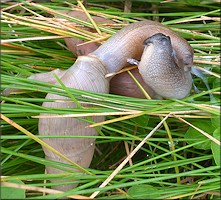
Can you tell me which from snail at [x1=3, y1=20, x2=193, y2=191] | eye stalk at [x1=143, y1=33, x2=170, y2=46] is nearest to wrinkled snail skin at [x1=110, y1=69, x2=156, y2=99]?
snail at [x1=3, y1=20, x2=193, y2=191]

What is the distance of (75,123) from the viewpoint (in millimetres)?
1167

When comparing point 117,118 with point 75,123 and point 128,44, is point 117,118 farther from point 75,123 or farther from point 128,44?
point 128,44

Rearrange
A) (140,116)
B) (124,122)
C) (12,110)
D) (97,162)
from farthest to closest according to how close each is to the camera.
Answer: (97,162), (124,122), (140,116), (12,110)

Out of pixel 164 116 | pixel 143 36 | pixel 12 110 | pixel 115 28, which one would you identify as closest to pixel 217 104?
pixel 164 116

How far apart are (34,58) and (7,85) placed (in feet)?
0.96

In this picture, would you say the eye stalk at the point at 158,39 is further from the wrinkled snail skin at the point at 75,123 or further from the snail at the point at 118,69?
the wrinkled snail skin at the point at 75,123

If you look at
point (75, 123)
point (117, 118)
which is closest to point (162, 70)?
point (117, 118)

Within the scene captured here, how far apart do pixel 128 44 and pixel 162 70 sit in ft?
0.50

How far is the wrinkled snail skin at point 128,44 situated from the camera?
1.24 metres

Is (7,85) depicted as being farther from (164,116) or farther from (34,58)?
(164,116)

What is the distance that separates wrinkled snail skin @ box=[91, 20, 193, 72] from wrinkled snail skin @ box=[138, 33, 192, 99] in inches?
2.5

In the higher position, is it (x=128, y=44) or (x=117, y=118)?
→ (x=128, y=44)

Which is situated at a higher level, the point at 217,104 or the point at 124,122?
the point at 217,104

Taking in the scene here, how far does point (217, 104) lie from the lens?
113cm
